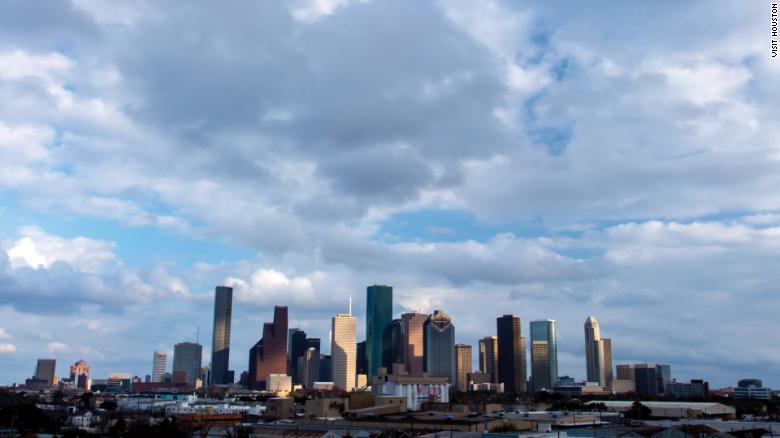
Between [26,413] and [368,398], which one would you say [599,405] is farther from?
[26,413]

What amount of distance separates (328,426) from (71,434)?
119 feet

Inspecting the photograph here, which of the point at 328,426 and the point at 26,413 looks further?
the point at 26,413

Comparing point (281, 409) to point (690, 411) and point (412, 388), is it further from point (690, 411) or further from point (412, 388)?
point (690, 411)

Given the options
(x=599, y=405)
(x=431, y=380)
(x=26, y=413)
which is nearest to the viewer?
(x=26, y=413)

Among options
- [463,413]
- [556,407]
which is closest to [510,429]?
[463,413]

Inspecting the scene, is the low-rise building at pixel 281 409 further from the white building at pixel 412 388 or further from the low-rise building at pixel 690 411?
the low-rise building at pixel 690 411

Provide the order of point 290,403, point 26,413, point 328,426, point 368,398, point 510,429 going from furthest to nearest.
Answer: point 290,403, point 368,398, point 26,413, point 328,426, point 510,429

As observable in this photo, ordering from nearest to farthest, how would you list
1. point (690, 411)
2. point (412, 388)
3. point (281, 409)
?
point (690, 411) < point (281, 409) < point (412, 388)

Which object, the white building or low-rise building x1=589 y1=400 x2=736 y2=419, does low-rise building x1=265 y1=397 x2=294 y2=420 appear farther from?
low-rise building x1=589 y1=400 x2=736 y2=419

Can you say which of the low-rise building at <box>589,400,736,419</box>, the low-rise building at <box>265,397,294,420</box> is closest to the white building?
the low-rise building at <box>265,397,294,420</box>

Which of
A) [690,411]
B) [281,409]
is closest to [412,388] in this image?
[281,409]

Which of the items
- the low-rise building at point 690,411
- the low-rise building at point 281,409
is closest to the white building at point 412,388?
the low-rise building at point 281,409

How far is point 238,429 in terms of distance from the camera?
100000 millimetres

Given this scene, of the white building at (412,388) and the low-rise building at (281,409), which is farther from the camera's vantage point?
the white building at (412,388)
